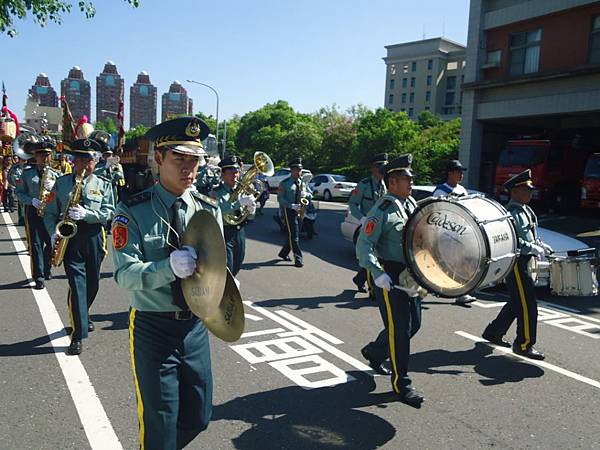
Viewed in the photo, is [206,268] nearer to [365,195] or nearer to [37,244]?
Result: [365,195]

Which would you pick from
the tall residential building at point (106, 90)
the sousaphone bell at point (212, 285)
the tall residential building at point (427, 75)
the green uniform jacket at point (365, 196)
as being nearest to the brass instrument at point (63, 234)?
the sousaphone bell at point (212, 285)

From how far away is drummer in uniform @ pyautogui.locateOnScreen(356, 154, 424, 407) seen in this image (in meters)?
4.31

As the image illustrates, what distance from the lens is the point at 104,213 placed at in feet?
18.7

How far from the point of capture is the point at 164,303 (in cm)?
272

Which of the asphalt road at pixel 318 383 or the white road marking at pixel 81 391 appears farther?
the asphalt road at pixel 318 383

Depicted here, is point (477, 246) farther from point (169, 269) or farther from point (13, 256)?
point (13, 256)

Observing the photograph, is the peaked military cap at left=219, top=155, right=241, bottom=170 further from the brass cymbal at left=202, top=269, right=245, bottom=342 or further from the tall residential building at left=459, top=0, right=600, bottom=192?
the tall residential building at left=459, top=0, right=600, bottom=192

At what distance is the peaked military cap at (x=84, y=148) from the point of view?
566cm

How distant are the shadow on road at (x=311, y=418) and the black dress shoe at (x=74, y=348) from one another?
183 cm

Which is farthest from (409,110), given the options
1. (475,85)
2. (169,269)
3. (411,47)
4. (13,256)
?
(169,269)

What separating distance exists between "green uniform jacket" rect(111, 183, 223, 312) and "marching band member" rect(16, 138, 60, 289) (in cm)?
569

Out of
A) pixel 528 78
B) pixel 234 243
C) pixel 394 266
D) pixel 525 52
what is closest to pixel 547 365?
pixel 394 266

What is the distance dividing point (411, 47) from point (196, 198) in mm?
97562

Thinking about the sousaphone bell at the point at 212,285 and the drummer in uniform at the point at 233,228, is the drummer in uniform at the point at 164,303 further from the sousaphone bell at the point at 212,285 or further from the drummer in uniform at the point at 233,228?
the drummer in uniform at the point at 233,228
